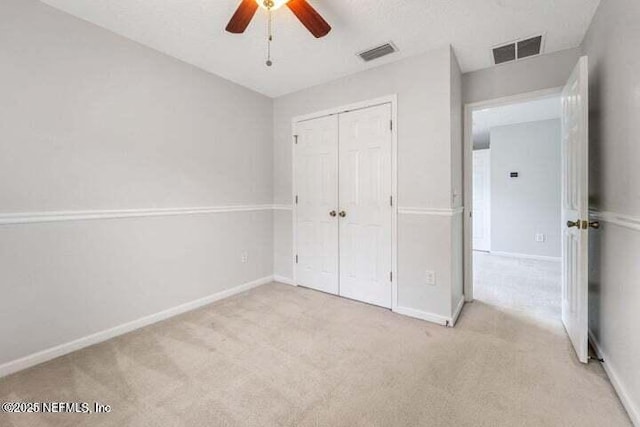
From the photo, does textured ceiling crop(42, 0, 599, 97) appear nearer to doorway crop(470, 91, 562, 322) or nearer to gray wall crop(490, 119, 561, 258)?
doorway crop(470, 91, 562, 322)

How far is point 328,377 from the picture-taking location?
1742 millimetres

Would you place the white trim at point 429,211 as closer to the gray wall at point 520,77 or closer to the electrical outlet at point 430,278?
the electrical outlet at point 430,278

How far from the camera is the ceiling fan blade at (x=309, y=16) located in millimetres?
1645

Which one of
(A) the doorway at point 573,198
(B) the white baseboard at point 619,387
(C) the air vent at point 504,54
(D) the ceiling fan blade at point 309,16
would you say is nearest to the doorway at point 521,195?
(A) the doorway at point 573,198

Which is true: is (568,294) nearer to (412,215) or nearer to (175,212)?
(412,215)

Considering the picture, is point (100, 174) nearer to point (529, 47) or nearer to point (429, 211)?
point (429, 211)

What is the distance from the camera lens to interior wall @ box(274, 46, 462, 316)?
8.07 feet

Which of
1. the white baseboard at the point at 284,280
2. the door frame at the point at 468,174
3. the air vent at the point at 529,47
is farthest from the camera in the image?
the white baseboard at the point at 284,280

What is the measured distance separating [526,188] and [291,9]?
5354 millimetres

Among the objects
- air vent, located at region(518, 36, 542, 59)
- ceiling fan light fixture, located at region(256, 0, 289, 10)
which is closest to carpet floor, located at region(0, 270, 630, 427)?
ceiling fan light fixture, located at region(256, 0, 289, 10)

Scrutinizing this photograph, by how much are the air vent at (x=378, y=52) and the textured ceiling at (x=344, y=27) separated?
0.26 feet

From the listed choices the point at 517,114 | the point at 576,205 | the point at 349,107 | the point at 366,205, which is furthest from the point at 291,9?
the point at 517,114

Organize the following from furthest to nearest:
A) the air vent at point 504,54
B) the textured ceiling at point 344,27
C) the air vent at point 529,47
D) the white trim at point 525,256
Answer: the white trim at point 525,256 < the air vent at point 504,54 < the air vent at point 529,47 < the textured ceiling at point 344,27

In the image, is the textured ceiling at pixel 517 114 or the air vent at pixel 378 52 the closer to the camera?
the air vent at pixel 378 52
